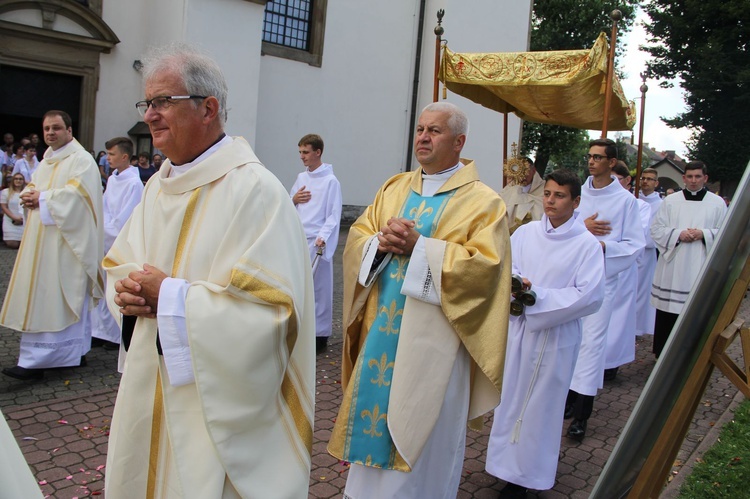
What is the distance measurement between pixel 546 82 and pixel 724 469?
4117 millimetres

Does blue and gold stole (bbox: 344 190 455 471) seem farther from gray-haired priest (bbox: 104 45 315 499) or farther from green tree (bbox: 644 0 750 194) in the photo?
green tree (bbox: 644 0 750 194)

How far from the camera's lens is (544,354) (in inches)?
155

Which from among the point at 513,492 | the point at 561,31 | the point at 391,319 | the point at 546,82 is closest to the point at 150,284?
the point at 391,319

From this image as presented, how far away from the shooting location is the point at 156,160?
44.9ft

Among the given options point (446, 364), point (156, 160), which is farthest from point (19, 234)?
point (446, 364)

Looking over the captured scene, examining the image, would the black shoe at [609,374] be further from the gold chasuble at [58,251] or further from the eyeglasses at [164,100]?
the eyeglasses at [164,100]

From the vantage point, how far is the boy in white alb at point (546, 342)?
382cm

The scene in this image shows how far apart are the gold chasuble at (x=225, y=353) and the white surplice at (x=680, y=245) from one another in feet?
18.4

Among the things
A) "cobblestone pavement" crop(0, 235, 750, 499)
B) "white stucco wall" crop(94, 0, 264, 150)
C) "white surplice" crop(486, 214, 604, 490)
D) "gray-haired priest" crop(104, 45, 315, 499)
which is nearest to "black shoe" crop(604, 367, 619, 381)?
"cobblestone pavement" crop(0, 235, 750, 499)

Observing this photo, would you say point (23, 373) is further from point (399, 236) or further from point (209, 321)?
point (209, 321)

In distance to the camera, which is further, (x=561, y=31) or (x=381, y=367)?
(x=561, y=31)

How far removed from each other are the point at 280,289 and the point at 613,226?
4.29 meters

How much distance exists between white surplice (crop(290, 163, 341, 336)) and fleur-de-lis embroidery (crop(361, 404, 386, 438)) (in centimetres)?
362

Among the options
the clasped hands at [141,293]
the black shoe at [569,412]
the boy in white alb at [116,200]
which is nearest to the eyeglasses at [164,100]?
the clasped hands at [141,293]
